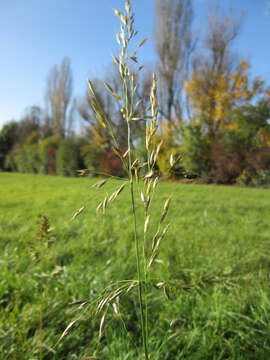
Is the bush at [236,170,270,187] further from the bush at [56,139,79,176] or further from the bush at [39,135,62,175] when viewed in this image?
the bush at [39,135,62,175]

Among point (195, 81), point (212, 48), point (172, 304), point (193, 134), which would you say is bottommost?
point (172, 304)

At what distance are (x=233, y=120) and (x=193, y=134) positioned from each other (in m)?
2.70

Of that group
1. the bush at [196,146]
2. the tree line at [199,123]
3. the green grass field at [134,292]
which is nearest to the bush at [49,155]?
the tree line at [199,123]

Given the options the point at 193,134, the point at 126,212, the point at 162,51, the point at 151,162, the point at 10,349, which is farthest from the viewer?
the point at 162,51

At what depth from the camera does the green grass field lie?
1.06m

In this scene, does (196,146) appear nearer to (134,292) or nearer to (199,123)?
(199,123)

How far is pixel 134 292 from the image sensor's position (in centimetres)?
151

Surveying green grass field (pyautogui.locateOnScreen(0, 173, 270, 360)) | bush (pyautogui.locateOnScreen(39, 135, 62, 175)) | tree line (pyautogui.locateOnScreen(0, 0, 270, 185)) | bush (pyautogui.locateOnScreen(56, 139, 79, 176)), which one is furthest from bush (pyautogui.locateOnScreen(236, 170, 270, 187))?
bush (pyautogui.locateOnScreen(39, 135, 62, 175))

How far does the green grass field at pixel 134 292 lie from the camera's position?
3.47ft

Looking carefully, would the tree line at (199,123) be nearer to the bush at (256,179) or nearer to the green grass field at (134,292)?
the bush at (256,179)

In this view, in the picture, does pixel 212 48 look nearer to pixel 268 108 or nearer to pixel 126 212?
pixel 268 108

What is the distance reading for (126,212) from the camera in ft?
12.9

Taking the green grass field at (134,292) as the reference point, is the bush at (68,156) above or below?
above

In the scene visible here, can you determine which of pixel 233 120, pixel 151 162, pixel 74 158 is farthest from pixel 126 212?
pixel 74 158
